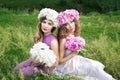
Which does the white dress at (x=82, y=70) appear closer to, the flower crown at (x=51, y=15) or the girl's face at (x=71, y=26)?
the girl's face at (x=71, y=26)

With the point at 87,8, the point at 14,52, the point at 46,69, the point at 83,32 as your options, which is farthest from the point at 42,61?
the point at 87,8

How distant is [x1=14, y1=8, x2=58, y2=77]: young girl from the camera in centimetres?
691

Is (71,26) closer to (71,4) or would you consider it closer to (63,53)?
(63,53)

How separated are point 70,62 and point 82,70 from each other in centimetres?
22

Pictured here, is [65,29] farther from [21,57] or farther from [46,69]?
[21,57]

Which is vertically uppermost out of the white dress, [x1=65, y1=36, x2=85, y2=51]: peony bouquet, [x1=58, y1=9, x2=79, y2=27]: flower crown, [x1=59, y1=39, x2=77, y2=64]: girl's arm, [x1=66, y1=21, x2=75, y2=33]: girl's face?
[x1=58, y1=9, x2=79, y2=27]: flower crown

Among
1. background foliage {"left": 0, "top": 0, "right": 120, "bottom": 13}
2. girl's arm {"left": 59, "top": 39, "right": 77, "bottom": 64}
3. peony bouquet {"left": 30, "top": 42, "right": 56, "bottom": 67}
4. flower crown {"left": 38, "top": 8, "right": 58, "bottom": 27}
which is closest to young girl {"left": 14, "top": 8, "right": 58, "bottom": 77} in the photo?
flower crown {"left": 38, "top": 8, "right": 58, "bottom": 27}

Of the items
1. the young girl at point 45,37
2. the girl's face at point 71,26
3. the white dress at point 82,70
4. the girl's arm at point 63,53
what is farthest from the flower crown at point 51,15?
the white dress at point 82,70

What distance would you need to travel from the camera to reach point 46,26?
7.05m

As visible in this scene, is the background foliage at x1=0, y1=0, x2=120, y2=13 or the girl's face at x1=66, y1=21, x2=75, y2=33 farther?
the background foliage at x1=0, y1=0, x2=120, y2=13

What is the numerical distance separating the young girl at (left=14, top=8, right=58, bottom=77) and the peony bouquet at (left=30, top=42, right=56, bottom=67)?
23 cm

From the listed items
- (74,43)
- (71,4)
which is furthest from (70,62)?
(71,4)

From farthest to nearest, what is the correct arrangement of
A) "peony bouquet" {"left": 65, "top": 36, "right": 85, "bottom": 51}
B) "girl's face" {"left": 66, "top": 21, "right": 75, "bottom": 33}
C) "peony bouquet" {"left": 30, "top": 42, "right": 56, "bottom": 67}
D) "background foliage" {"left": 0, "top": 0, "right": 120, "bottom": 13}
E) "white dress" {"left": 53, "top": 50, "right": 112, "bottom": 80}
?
1. "background foliage" {"left": 0, "top": 0, "right": 120, "bottom": 13}
2. "girl's face" {"left": 66, "top": 21, "right": 75, "bottom": 33}
3. "white dress" {"left": 53, "top": 50, "right": 112, "bottom": 80}
4. "peony bouquet" {"left": 65, "top": 36, "right": 85, "bottom": 51}
5. "peony bouquet" {"left": 30, "top": 42, "right": 56, "bottom": 67}

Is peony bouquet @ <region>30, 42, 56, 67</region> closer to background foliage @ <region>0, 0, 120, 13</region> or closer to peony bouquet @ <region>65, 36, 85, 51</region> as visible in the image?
peony bouquet @ <region>65, 36, 85, 51</region>
